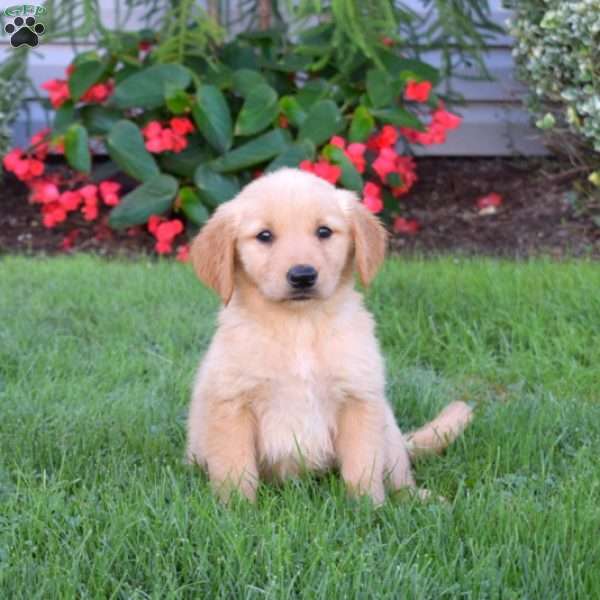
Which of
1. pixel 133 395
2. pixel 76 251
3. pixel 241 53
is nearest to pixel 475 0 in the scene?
pixel 241 53

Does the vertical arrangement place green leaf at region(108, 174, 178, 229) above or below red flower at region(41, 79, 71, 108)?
below

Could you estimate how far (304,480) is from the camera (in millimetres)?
2861

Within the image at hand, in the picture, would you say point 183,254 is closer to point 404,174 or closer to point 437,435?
point 404,174

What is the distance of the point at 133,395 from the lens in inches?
148

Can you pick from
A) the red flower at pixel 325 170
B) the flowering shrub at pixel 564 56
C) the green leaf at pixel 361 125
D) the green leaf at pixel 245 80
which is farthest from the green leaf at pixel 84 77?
the flowering shrub at pixel 564 56

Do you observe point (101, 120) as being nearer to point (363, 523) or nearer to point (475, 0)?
point (475, 0)

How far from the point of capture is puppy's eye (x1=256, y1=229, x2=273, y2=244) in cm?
293

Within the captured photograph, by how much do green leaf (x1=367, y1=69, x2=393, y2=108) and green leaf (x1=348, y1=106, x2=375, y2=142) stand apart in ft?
0.28

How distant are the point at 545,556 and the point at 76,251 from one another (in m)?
5.06

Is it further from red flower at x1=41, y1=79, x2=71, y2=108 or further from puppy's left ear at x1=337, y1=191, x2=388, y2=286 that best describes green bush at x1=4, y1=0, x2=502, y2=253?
puppy's left ear at x1=337, y1=191, x2=388, y2=286

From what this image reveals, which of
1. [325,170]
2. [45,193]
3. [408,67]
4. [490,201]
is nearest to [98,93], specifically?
[45,193]

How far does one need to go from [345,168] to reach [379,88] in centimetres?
69

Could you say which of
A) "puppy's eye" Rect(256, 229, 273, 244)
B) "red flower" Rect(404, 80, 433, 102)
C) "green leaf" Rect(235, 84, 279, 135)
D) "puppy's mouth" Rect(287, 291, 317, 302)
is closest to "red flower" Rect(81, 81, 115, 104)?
"green leaf" Rect(235, 84, 279, 135)

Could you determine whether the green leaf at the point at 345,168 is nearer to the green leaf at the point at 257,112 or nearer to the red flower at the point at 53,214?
the green leaf at the point at 257,112
